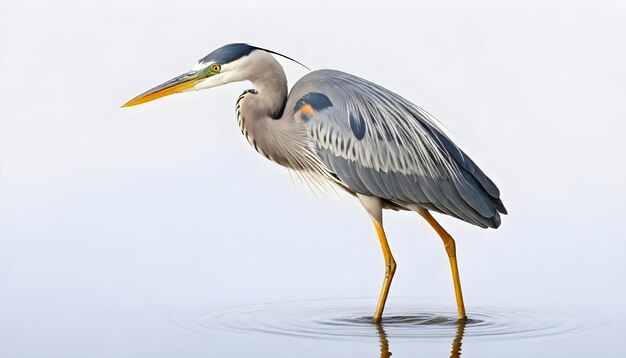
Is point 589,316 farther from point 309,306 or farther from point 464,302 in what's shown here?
point 309,306

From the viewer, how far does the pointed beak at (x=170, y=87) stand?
704cm

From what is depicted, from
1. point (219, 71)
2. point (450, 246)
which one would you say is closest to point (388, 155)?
point (450, 246)

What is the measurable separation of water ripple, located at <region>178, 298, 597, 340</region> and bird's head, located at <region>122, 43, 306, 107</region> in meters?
1.33

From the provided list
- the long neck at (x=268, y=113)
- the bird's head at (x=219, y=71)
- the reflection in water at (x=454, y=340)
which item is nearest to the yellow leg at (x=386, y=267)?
the reflection in water at (x=454, y=340)

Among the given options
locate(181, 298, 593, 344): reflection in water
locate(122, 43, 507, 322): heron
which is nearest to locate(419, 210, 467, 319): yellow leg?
locate(122, 43, 507, 322): heron

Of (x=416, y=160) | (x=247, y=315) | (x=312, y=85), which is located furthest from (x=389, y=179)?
(x=247, y=315)

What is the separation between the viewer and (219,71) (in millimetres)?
7023

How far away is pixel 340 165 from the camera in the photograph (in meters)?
6.83

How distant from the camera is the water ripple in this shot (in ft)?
21.2

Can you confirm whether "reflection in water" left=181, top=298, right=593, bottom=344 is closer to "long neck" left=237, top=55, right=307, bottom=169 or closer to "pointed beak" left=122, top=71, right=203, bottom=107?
"long neck" left=237, top=55, right=307, bottom=169

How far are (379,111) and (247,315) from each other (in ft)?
4.61

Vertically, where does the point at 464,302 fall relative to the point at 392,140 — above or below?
below

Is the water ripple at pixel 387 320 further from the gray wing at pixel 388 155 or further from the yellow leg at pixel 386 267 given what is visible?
the gray wing at pixel 388 155

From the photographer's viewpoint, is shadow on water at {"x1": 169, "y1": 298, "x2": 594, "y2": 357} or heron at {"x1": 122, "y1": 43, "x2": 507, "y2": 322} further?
heron at {"x1": 122, "y1": 43, "x2": 507, "y2": 322}
